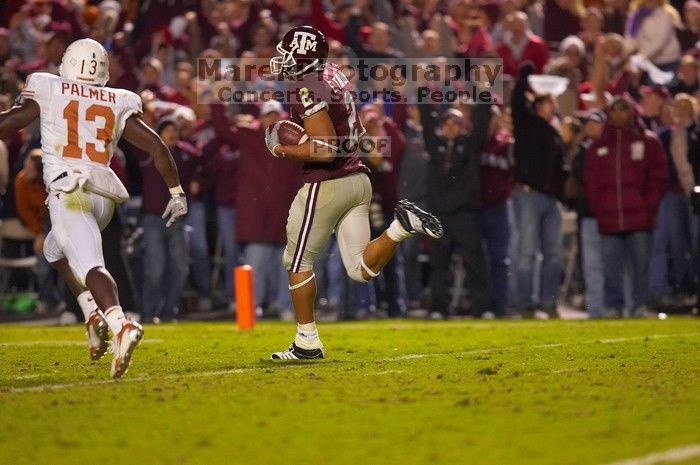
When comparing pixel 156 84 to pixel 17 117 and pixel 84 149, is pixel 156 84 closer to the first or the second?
pixel 84 149

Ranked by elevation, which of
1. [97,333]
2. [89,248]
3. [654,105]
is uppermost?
[654,105]

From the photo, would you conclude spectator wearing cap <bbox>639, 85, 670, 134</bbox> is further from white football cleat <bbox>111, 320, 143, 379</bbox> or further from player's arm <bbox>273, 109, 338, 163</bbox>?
white football cleat <bbox>111, 320, 143, 379</bbox>

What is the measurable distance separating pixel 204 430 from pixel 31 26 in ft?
48.0

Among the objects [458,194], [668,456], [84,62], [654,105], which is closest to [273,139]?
[84,62]

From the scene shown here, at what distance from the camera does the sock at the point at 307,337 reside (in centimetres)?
1035

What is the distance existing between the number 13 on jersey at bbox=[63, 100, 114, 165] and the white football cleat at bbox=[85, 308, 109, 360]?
1051 mm

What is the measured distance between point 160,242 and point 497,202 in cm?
389

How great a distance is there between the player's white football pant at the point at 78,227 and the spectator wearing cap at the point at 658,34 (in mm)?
11298

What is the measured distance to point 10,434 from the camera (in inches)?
275

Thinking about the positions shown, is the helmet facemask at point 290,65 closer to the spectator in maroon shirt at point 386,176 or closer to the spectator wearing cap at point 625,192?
the spectator in maroon shirt at point 386,176

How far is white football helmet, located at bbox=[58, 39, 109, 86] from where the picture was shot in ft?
31.4

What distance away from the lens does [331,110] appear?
1009cm

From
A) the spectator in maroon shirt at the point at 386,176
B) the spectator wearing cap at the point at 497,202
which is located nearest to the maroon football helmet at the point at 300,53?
the spectator in maroon shirt at the point at 386,176

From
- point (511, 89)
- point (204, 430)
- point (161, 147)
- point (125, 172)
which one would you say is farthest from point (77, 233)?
point (511, 89)
